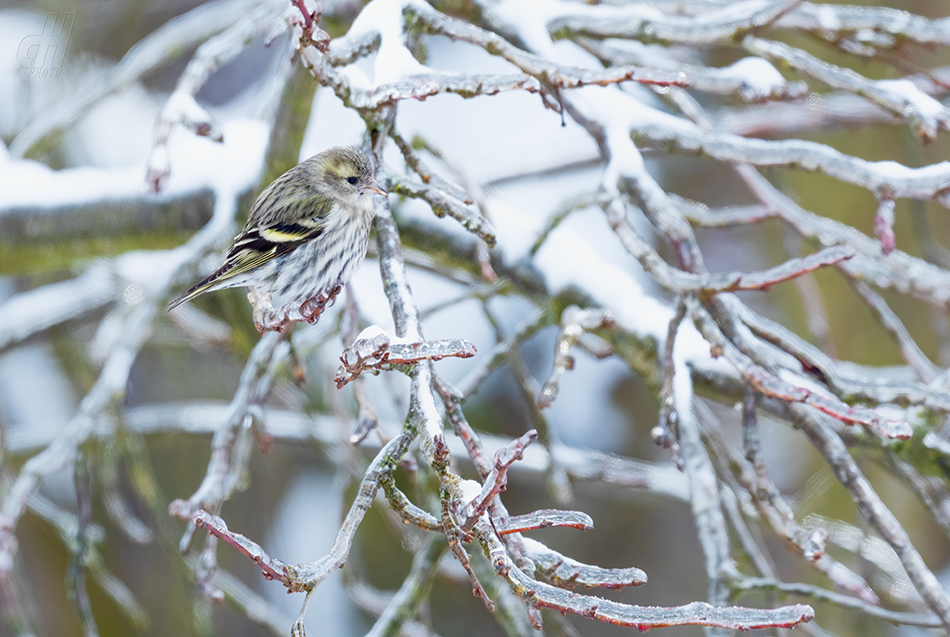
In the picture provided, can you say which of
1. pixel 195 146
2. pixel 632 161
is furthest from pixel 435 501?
pixel 195 146

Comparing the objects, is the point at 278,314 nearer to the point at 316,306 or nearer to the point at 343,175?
the point at 316,306

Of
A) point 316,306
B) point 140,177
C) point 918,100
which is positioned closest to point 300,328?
point 140,177

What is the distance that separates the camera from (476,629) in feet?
18.7

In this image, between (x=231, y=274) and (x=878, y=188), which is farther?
(x=231, y=274)

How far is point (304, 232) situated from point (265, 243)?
0.41 ft

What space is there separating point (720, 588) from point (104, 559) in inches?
200

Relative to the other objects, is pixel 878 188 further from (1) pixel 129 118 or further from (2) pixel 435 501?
(1) pixel 129 118

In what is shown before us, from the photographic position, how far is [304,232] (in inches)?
98.0

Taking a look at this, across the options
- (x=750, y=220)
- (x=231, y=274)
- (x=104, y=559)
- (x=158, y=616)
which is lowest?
(x=158, y=616)

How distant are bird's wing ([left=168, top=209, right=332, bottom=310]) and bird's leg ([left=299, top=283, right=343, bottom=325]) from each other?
0.32m

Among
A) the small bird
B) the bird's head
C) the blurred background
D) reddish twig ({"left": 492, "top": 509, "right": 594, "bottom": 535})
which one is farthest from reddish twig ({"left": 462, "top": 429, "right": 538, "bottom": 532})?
the blurred background

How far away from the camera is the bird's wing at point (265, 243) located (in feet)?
7.88

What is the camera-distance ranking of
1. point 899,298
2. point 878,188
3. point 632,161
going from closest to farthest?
1. point 878,188
2. point 632,161
3. point 899,298

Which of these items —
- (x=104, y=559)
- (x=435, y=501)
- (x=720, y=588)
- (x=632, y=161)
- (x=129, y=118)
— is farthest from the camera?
(x=129, y=118)
